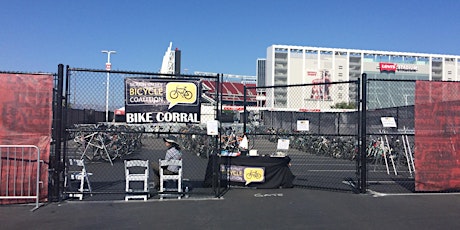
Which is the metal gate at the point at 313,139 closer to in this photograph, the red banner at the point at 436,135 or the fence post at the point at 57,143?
the red banner at the point at 436,135

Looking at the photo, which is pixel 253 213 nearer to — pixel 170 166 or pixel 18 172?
pixel 170 166

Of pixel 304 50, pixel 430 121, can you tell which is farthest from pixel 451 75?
pixel 430 121

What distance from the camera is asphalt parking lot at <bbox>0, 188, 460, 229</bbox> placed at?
6.26 metres

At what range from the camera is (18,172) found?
24.3ft

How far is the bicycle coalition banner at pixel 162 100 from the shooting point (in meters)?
8.06

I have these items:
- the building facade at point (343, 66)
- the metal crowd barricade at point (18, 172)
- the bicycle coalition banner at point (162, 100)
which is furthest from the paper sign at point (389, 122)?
the building facade at point (343, 66)

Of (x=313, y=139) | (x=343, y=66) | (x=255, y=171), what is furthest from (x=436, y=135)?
(x=343, y=66)

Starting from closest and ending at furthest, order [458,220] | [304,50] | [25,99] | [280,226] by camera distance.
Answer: [280,226], [458,220], [25,99], [304,50]

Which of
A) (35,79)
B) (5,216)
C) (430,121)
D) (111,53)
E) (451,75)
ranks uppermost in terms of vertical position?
(451,75)

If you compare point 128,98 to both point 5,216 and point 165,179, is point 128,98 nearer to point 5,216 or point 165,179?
point 165,179

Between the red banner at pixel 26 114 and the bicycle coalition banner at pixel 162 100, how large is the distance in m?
1.56

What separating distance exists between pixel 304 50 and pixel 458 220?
9736cm

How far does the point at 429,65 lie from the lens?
348 ft

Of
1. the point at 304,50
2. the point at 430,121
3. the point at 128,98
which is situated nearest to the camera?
the point at 128,98
